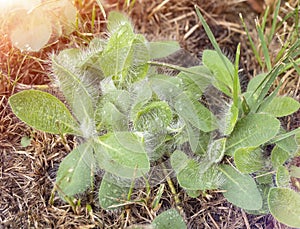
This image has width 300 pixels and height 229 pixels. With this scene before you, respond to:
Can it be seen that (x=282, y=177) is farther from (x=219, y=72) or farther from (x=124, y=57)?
(x=124, y=57)

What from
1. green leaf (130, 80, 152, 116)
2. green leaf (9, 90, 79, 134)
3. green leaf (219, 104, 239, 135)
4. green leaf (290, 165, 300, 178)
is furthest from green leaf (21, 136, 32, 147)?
green leaf (290, 165, 300, 178)

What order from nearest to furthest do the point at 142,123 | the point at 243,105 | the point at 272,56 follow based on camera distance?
1. the point at 142,123
2. the point at 243,105
3. the point at 272,56

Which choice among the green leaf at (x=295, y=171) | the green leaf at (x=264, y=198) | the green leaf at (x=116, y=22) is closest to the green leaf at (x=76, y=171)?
the green leaf at (x=116, y=22)

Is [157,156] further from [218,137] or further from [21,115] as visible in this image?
[21,115]

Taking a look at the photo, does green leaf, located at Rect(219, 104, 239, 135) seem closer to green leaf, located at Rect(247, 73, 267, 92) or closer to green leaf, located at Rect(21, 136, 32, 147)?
green leaf, located at Rect(247, 73, 267, 92)

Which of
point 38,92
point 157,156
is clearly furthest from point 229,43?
point 38,92

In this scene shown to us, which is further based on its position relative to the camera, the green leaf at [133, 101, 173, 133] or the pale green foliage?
the pale green foliage

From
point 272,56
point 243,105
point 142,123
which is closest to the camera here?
point 142,123
